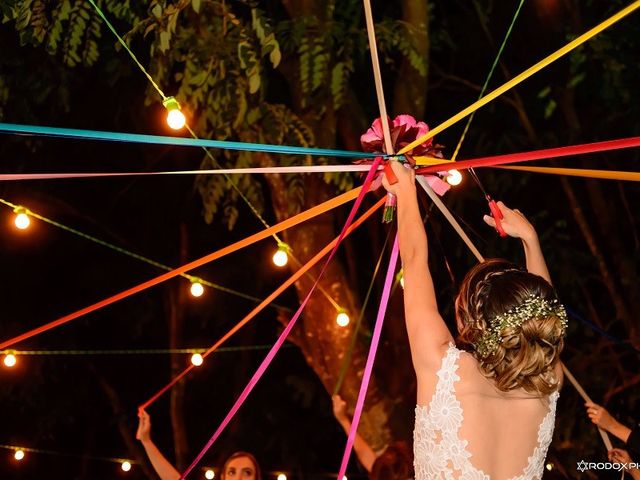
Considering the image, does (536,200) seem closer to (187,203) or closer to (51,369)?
(187,203)

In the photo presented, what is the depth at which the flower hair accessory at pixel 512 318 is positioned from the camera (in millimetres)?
2502

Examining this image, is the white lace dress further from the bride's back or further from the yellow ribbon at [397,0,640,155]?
the yellow ribbon at [397,0,640,155]

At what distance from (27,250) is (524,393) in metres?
11.2

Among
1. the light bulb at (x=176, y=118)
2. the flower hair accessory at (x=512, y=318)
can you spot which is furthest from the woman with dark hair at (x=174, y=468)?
the flower hair accessory at (x=512, y=318)

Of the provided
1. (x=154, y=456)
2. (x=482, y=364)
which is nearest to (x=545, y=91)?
(x=154, y=456)

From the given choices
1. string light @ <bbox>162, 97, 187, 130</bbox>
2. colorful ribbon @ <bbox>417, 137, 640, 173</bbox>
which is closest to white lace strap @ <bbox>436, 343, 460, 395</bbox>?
colorful ribbon @ <bbox>417, 137, 640, 173</bbox>

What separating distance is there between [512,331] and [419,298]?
270 millimetres

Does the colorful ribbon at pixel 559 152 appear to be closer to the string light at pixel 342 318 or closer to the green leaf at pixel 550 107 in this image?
the string light at pixel 342 318

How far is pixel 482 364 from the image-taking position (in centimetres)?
257

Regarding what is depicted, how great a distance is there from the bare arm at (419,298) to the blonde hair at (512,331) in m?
0.11

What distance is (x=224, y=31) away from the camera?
5445 millimetres

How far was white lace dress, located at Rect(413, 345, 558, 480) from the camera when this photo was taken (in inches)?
101

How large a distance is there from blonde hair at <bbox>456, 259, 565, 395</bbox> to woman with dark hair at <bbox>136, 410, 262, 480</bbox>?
2.88 m

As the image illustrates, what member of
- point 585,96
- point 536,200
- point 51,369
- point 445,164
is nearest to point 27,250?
point 51,369
